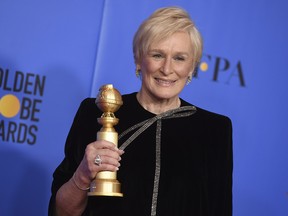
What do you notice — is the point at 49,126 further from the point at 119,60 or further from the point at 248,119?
the point at 248,119

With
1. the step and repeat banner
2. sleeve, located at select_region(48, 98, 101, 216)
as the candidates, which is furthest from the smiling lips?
the step and repeat banner

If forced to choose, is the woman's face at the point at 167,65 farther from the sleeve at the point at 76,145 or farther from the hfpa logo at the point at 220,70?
the hfpa logo at the point at 220,70

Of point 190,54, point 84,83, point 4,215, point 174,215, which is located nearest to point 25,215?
point 4,215

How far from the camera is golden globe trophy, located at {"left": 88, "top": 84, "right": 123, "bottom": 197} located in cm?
142

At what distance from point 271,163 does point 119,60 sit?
817mm

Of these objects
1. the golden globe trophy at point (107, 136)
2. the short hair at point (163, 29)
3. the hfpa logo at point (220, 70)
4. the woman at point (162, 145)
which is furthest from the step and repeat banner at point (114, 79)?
the golden globe trophy at point (107, 136)

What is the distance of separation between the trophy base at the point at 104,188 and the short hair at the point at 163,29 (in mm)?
474

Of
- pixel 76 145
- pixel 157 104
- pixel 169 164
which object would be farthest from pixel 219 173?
pixel 76 145

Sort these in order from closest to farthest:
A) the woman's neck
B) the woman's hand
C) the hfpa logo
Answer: the woman's hand
the woman's neck
the hfpa logo

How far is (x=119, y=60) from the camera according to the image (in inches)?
Answer: 99.2

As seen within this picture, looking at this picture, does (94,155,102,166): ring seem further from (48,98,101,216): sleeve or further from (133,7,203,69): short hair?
(133,7,203,69): short hair

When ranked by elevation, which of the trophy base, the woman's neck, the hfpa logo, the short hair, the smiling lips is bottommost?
the trophy base

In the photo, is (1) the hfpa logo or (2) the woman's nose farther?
(1) the hfpa logo

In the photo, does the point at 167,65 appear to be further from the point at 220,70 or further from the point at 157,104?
the point at 220,70
